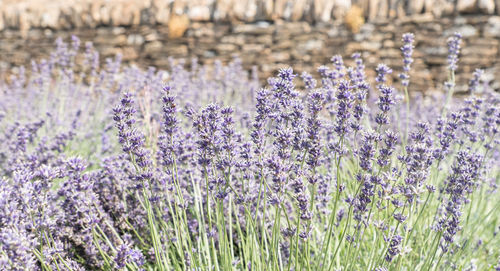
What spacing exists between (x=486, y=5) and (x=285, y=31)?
10.9ft

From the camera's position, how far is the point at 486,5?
6.84 metres

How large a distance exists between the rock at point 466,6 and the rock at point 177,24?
485 cm

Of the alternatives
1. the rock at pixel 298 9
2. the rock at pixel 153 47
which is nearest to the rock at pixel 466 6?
the rock at pixel 298 9

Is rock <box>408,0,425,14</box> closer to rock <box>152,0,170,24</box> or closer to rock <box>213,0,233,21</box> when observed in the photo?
rock <box>213,0,233,21</box>

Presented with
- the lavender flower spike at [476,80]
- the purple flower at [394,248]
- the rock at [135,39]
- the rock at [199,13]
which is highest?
the rock at [199,13]

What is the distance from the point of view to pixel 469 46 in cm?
710

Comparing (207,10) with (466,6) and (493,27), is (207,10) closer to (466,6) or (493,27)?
(466,6)

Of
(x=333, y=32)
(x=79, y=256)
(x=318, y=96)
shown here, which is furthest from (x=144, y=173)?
(x=333, y=32)

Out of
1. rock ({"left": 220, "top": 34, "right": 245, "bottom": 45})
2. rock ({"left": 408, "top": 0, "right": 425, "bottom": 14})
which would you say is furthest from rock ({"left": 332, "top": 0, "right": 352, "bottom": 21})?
rock ({"left": 220, "top": 34, "right": 245, "bottom": 45})

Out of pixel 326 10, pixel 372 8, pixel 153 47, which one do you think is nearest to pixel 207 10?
pixel 153 47

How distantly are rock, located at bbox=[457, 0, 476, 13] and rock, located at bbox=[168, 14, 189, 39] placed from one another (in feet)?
15.9

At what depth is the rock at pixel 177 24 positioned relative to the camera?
8102 millimetres

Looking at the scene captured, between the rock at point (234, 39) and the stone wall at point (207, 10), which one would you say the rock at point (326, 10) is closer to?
the stone wall at point (207, 10)

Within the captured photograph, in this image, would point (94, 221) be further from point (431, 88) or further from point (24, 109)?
point (431, 88)
